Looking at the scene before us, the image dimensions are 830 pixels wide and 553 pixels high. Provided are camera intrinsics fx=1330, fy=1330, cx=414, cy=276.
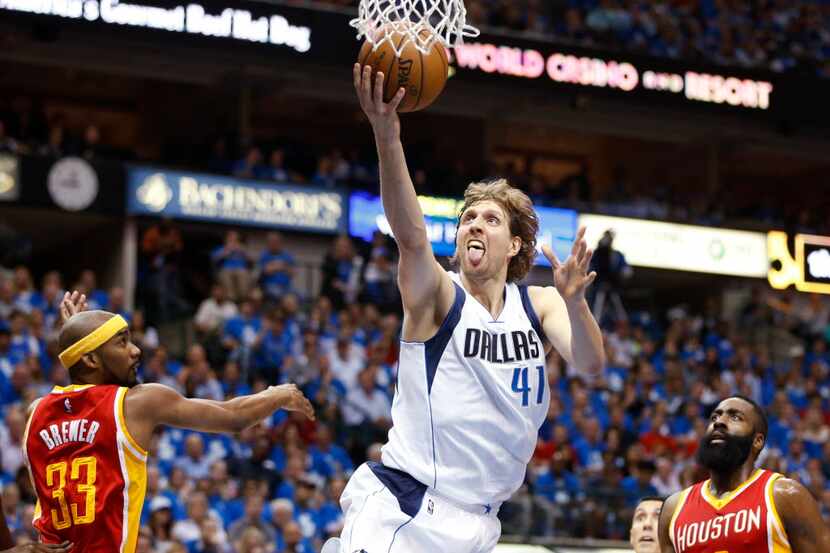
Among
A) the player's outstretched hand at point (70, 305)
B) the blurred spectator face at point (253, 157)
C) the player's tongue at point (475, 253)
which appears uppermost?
the blurred spectator face at point (253, 157)

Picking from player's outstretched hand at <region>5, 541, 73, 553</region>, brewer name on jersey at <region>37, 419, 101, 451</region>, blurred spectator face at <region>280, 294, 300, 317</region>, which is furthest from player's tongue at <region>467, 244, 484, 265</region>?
blurred spectator face at <region>280, 294, 300, 317</region>

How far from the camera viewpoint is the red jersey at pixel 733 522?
6109 mm

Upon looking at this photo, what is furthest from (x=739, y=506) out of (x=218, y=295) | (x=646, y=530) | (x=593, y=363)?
(x=218, y=295)

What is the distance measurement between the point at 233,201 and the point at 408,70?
1529cm

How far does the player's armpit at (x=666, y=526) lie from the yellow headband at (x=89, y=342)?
9.47 feet

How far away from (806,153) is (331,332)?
1427cm

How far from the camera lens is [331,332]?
52.8 ft

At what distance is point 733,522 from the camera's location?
6.22 meters

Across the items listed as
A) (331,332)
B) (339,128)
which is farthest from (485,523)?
(339,128)

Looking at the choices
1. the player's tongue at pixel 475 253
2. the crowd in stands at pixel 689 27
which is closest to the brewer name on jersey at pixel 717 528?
the player's tongue at pixel 475 253

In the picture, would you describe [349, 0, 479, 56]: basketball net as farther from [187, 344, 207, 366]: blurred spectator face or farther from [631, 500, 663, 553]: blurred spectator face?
[187, 344, 207, 366]: blurred spectator face

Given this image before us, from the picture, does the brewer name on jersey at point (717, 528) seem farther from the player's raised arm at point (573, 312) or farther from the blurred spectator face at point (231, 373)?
the blurred spectator face at point (231, 373)

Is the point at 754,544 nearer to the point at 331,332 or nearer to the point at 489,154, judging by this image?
the point at 331,332

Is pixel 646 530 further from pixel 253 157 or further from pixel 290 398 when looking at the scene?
pixel 253 157
